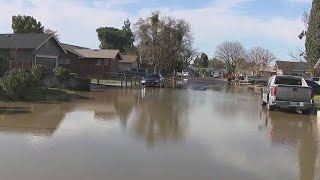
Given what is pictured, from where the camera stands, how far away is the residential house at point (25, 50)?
136 feet

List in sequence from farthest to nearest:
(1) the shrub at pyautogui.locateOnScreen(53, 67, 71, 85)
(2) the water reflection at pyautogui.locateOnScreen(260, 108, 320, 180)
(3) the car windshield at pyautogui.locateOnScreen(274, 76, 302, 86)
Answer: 1. (1) the shrub at pyautogui.locateOnScreen(53, 67, 71, 85)
2. (3) the car windshield at pyautogui.locateOnScreen(274, 76, 302, 86)
3. (2) the water reflection at pyautogui.locateOnScreen(260, 108, 320, 180)

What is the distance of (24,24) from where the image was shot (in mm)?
75500

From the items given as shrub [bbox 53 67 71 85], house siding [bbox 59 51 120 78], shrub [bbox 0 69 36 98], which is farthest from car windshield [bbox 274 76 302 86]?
house siding [bbox 59 51 120 78]

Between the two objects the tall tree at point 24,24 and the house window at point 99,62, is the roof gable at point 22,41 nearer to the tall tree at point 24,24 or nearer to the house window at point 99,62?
the house window at point 99,62

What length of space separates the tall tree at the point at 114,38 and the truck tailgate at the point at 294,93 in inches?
3427

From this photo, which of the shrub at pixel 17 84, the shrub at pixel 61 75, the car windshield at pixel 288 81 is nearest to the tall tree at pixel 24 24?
the shrub at pixel 61 75

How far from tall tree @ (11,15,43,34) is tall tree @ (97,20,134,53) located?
32.1 meters

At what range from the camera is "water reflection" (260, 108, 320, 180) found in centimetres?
Answer: 947

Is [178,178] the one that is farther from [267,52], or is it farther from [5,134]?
[267,52]

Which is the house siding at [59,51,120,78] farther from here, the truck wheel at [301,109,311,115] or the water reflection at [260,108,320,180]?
the water reflection at [260,108,320,180]

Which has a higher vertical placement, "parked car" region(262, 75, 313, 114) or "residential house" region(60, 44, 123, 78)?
"residential house" region(60, 44, 123, 78)

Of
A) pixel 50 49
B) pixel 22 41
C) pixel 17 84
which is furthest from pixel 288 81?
pixel 50 49

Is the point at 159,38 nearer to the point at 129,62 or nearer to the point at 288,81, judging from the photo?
the point at 129,62

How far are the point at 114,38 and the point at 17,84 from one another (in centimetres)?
8712
